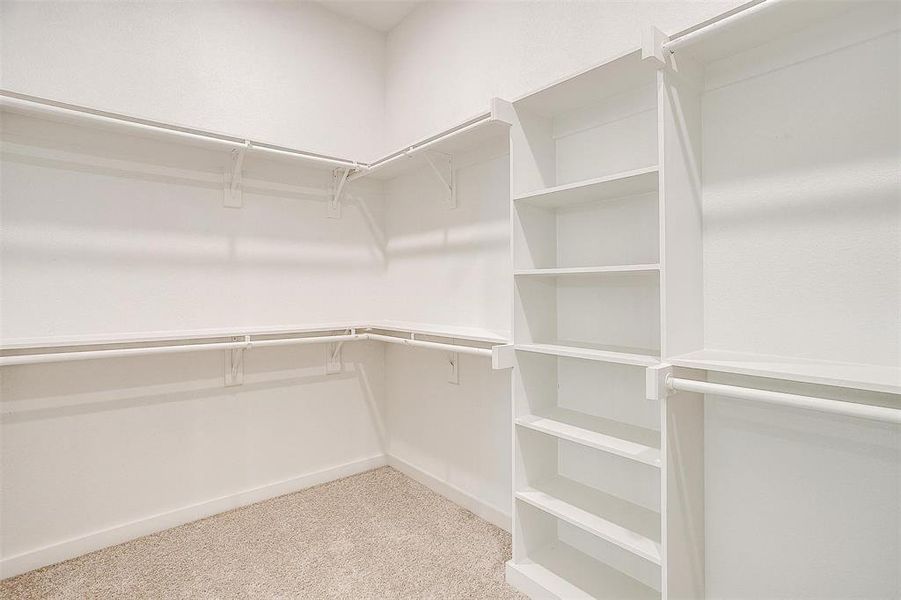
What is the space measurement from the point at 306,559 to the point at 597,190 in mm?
1881

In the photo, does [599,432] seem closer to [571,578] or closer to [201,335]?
[571,578]

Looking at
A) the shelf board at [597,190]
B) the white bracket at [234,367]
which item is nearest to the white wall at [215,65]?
the white bracket at [234,367]

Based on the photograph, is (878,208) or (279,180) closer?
(878,208)

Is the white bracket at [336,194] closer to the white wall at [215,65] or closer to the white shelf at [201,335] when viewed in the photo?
the white wall at [215,65]

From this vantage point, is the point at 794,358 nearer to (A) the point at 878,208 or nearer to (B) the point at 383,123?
(A) the point at 878,208

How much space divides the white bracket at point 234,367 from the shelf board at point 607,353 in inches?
59.5

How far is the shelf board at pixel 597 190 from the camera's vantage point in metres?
1.36

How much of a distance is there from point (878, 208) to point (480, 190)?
1.48m

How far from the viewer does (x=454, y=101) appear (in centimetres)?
240

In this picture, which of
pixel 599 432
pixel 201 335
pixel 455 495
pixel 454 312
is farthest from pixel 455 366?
pixel 201 335

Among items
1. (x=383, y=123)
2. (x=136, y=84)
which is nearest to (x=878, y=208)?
(x=383, y=123)

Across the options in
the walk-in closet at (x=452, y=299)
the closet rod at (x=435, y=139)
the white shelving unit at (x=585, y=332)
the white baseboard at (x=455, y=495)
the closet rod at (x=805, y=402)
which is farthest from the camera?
the white baseboard at (x=455, y=495)

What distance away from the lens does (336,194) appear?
2.67 metres

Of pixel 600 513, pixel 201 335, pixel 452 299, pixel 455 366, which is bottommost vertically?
pixel 600 513
